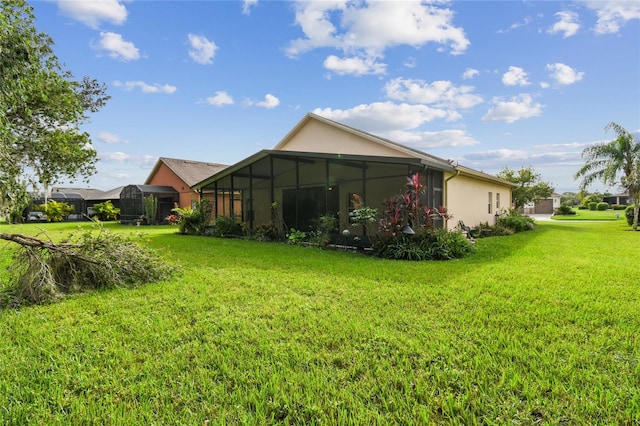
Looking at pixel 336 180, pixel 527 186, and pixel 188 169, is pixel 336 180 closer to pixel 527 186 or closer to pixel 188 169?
pixel 188 169

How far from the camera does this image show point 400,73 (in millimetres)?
15242

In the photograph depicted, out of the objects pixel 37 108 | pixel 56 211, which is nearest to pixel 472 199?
pixel 37 108

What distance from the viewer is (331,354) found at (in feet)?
9.99

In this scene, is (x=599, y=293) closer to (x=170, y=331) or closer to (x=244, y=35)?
(x=170, y=331)

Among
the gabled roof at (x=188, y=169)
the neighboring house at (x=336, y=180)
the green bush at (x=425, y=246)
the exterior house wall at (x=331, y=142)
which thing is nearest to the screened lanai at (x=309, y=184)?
the neighboring house at (x=336, y=180)

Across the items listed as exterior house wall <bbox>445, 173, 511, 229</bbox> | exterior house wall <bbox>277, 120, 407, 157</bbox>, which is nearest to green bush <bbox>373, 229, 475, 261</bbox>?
exterior house wall <bbox>445, 173, 511, 229</bbox>

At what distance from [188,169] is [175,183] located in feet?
6.45

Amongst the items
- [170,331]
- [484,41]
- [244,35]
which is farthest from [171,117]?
[170,331]

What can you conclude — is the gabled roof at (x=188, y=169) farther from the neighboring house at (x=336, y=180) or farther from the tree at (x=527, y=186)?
the tree at (x=527, y=186)

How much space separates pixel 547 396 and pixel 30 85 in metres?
10.8

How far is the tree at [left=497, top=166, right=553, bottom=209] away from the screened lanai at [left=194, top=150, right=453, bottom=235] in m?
17.3

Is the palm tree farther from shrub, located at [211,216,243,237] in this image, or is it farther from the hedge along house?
the hedge along house

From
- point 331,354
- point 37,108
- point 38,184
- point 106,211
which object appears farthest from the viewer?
point 106,211

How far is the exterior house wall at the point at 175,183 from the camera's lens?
25.8 meters
